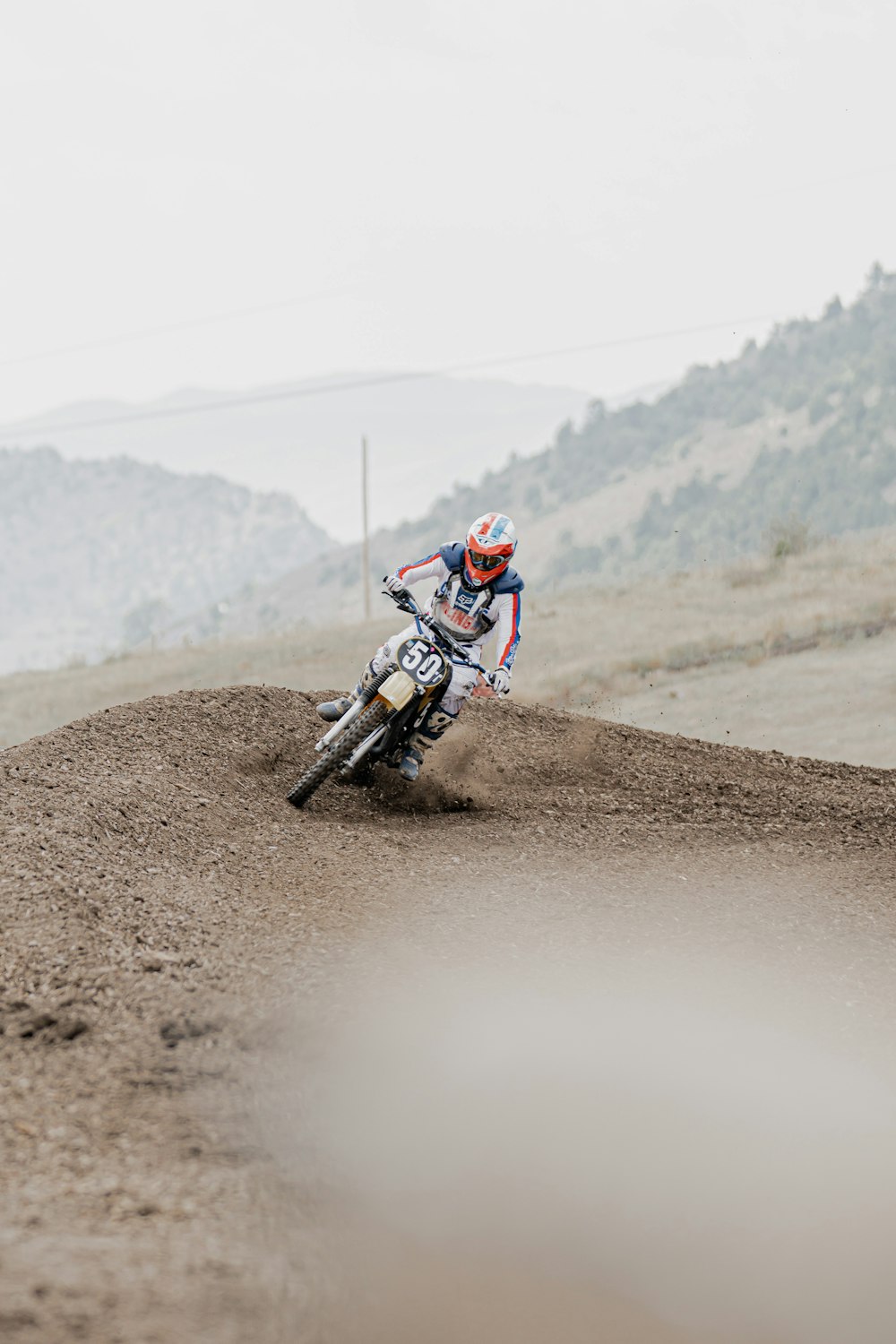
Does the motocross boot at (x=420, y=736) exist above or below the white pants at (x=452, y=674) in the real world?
below

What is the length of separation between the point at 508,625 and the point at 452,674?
2.52ft

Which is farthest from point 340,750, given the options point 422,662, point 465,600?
point 465,600

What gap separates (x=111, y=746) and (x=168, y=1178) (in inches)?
251

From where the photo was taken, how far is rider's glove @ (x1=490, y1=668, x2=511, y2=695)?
29.1 feet

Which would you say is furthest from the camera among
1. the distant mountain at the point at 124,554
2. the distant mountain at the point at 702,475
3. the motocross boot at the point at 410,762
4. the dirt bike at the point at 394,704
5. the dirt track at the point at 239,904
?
the distant mountain at the point at 124,554

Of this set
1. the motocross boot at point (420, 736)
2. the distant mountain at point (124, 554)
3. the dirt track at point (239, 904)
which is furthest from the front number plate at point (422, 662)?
the distant mountain at point (124, 554)

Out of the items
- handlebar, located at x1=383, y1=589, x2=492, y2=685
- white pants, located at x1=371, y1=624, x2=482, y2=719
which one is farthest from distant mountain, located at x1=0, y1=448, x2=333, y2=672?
handlebar, located at x1=383, y1=589, x2=492, y2=685

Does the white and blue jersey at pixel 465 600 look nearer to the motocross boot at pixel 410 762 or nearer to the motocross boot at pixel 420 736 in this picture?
the motocross boot at pixel 420 736

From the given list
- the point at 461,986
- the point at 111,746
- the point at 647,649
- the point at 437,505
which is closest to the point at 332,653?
the point at 647,649

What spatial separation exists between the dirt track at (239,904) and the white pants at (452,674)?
0.95 metres

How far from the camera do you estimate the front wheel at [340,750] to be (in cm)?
890

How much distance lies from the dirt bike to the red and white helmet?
526mm

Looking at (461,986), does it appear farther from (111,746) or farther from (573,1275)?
(111,746)

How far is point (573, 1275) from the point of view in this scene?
3711 millimetres
